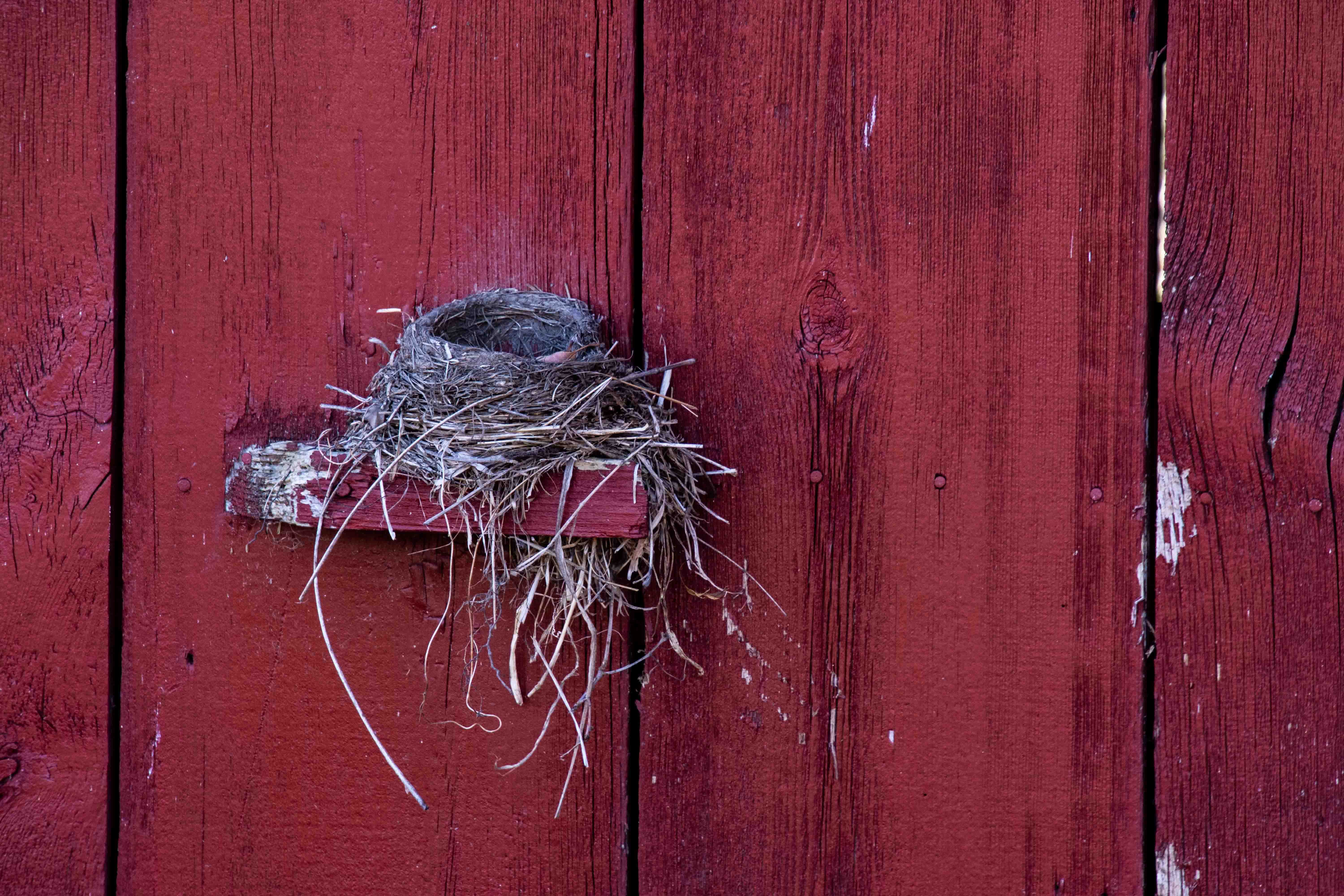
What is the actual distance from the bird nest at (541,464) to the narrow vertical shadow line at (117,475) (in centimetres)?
34

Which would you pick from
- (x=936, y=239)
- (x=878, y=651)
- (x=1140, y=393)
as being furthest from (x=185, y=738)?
(x=1140, y=393)

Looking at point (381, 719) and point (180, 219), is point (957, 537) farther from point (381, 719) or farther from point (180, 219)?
point (180, 219)

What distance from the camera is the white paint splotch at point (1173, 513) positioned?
50.3 inches

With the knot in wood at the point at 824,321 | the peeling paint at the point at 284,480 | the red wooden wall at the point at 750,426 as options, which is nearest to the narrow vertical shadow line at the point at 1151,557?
the red wooden wall at the point at 750,426

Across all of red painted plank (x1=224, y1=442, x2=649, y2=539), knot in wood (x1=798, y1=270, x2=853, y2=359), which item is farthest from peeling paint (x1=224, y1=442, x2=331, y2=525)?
knot in wood (x1=798, y1=270, x2=853, y2=359)

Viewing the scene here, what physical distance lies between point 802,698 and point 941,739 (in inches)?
9.2

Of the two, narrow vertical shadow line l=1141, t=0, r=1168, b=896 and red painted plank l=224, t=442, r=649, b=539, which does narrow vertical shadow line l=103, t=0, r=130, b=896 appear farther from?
narrow vertical shadow line l=1141, t=0, r=1168, b=896

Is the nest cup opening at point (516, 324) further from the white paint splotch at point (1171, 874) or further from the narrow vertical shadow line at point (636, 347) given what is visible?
the white paint splotch at point (1171, 874)

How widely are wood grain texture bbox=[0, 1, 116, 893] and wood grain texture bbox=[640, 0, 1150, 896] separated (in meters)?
0.92

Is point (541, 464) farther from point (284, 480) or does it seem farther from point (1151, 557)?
point (1151, 557)

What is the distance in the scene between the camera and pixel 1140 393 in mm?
1289

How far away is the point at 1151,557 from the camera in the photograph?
128 cm

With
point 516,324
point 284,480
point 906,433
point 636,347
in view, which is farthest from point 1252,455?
point 284,480

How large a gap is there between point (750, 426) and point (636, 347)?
0.23m
